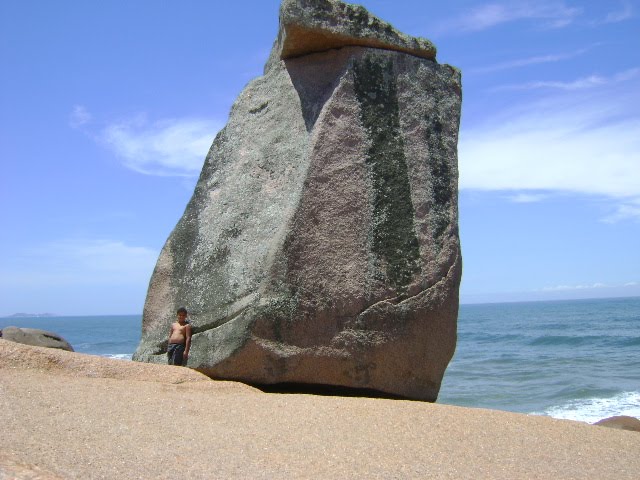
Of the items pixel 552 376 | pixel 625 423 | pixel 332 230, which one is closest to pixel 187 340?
pixel 332 230

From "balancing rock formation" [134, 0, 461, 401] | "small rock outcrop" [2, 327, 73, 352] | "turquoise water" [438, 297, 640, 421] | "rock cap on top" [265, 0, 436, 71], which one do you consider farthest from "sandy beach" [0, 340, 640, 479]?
"turquoise water" [438, 297, 640, 421]

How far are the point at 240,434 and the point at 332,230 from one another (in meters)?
2.50

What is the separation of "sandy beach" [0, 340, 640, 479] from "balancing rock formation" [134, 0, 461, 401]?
0.67 metres

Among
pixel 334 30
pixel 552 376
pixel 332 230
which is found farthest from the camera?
pixel 552 376

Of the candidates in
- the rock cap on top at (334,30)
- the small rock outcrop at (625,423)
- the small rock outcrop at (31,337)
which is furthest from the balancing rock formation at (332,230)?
the small rock outcrop at (625,423)

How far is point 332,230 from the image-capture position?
272 inches

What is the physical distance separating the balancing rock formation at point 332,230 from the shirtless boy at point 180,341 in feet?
0.33

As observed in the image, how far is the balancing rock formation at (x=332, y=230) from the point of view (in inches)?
266

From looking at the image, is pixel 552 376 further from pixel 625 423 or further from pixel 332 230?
pixel 332 230

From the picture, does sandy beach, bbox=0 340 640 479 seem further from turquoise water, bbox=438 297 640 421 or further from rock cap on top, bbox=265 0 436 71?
turquoise water, bbox=438 297 640 421

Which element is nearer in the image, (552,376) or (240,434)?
(240,434)

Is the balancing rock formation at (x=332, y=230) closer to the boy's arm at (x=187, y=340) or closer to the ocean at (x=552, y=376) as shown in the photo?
the boy's arm at (x=187, y=340)

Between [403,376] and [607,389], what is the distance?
12.0 m

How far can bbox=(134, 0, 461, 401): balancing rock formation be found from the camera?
22.2 feet
